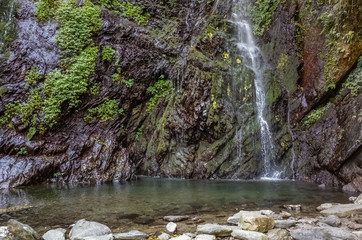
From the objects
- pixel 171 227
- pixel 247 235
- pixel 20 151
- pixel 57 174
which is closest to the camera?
pixel 247 235

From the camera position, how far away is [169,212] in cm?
521

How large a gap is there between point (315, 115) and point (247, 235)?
6.89 metres

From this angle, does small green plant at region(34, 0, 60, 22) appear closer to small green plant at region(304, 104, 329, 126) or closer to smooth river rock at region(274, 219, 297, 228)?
small green plant at region(304, 104, 329, 126)

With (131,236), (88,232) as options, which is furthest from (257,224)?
(88,232)

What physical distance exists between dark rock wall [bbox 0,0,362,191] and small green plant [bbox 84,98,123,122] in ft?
0.71

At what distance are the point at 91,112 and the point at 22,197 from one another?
186 inches

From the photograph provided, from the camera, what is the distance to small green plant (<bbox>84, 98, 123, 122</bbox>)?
10.9 meters

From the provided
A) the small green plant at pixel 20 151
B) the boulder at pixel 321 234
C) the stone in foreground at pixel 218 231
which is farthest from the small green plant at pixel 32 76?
the boulder at pixel 321 234

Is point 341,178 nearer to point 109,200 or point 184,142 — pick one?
point 184,142

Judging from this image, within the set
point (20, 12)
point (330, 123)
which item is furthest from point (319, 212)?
point (20, 12)

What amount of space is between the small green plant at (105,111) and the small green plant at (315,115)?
24.7 ft

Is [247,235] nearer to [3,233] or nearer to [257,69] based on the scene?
[3,233]

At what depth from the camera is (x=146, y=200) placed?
629 centimetres

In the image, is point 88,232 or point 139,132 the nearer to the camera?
point 88,232
